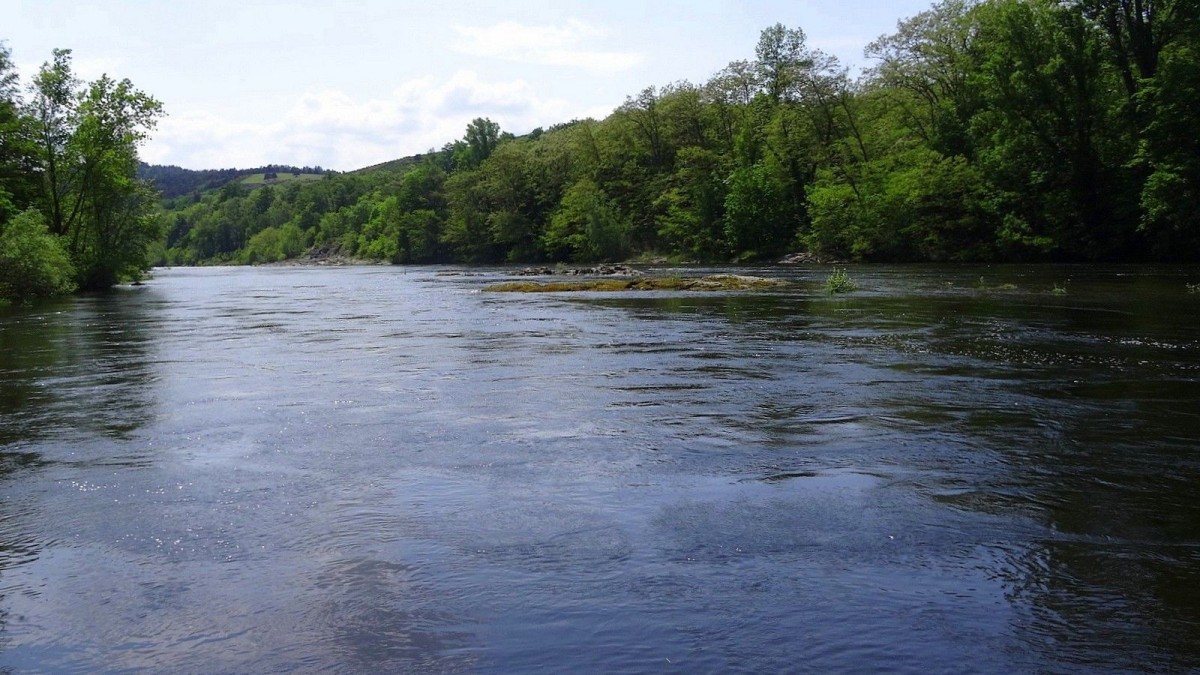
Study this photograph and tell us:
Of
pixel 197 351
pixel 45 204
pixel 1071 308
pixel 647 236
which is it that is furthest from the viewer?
pixel 647 236

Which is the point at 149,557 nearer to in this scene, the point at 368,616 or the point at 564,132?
the point at 368,616

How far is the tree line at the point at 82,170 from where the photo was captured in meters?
52.0

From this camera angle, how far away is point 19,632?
17.8 ft

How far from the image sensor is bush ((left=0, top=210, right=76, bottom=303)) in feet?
130

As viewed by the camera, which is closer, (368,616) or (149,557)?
(368,616)

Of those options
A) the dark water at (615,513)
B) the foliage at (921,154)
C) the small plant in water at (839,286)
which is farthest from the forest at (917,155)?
the dark water at (615,513)

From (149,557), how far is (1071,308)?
24799 mm

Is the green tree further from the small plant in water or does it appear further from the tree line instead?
the small plant in water

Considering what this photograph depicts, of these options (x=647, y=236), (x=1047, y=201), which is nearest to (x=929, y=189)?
(x=1047, y=201)

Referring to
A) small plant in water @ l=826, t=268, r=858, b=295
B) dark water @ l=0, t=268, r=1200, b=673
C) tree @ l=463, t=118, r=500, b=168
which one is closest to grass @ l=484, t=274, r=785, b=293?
small plant in water @ l=826, t=268, r=858, b=295

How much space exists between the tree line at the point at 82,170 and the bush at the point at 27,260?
316 cm

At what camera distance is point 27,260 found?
40312 mm

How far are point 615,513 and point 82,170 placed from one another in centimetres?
5927

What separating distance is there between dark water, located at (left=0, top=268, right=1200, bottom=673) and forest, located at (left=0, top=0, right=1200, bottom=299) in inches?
1406
